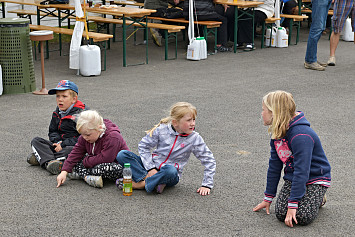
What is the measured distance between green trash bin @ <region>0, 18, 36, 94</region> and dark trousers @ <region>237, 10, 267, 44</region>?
5.24m

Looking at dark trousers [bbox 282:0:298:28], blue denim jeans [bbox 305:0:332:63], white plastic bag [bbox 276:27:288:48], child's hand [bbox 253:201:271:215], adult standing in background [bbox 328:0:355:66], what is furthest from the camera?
dark trousers [bbox 282:0:298:28]

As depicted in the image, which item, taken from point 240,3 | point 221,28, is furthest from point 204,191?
point 221,28

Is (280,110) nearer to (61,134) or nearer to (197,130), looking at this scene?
(61,134)

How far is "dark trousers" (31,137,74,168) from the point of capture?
5078 millimetres

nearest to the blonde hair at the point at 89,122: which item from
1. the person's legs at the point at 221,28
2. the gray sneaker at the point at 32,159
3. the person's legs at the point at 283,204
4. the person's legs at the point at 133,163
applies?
the person's legs at the point at 133,163

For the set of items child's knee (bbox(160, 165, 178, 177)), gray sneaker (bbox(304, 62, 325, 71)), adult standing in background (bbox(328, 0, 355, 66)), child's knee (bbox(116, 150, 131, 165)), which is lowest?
gray sneaker (bbox(304, 62, 325, 71))

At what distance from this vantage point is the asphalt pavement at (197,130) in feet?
13.1

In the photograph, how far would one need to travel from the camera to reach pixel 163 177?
14.7 feet

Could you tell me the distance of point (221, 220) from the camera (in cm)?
407

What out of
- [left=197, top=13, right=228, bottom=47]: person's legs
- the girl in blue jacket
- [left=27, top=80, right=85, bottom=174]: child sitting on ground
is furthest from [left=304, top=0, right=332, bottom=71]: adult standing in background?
the girl in blue jacket

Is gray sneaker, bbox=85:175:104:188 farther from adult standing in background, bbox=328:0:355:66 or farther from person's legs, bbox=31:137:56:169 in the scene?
adult standing in background, bbox=328:0:355:66

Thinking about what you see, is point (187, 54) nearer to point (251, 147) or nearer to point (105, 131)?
point (251, 147)

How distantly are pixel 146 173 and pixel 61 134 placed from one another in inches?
43.5

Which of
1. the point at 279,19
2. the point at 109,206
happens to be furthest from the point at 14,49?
the point at 279,19
